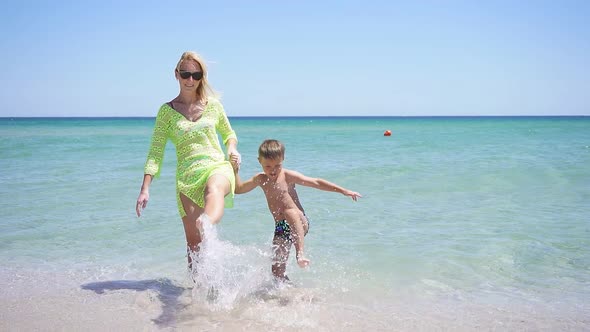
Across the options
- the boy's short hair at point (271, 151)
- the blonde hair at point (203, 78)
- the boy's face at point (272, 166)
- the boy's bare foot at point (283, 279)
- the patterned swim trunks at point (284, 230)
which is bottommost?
the boy's bare foot at point (283, 279)

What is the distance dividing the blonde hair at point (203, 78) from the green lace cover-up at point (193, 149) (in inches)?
2.4

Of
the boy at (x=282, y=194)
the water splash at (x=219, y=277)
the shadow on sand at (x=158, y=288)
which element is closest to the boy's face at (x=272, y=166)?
the boy at (x=282, y=194)

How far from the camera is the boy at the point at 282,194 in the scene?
4207 mm

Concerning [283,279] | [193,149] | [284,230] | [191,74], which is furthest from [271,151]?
[283,279]

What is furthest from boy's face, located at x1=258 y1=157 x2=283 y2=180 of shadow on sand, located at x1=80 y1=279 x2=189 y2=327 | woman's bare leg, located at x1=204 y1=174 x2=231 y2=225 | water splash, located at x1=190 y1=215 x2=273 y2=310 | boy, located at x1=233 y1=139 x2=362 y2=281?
shadow on sand, located at x1=80 y1=279 x2=189 y2=327

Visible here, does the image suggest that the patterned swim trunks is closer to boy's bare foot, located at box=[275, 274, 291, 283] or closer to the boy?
the boy

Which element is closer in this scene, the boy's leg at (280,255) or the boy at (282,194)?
the boy at (282,194)

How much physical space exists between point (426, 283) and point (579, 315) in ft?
3.89

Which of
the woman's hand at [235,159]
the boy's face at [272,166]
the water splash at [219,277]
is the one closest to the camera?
the water splash at [219,277]

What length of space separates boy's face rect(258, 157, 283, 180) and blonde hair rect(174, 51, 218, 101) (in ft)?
2.14

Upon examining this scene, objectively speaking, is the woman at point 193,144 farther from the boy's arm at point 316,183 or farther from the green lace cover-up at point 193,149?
the boy's arm at point 316,183

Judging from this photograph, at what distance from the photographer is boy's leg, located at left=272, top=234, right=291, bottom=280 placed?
14.6 ft

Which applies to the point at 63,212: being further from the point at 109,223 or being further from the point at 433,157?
the point at 433,157

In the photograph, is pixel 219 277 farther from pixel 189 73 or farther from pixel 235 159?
pixel 189 73
